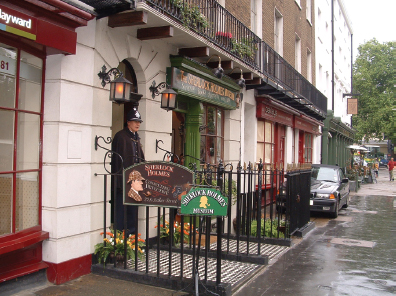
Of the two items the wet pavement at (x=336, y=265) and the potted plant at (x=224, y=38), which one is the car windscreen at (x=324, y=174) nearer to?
the wet pavement at (x=336, y=265)

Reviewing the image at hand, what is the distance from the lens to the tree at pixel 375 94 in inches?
1569

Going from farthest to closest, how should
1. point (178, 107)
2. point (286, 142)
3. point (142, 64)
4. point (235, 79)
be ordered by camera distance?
point (286, 142) < point (235, 79) < point (178, 107) < point (142, 64)

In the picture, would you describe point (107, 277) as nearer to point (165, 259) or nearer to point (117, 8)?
point (165, 259)

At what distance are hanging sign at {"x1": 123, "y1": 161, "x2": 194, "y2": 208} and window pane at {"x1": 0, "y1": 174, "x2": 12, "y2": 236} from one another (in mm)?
1408

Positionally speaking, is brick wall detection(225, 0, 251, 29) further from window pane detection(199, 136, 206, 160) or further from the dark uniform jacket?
the dark uniform jacket

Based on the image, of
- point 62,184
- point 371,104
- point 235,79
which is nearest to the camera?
point 62,184

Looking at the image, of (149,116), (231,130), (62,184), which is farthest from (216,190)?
(231,130)

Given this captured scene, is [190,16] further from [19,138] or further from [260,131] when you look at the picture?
[260,131]

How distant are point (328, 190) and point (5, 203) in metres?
10.1

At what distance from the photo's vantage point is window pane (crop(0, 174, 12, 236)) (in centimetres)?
489

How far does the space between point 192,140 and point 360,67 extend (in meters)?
42.3

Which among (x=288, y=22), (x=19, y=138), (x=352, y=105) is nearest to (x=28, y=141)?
(x=19, y=138)

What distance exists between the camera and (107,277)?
566 cm

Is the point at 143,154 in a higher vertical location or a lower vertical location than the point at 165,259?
higher
